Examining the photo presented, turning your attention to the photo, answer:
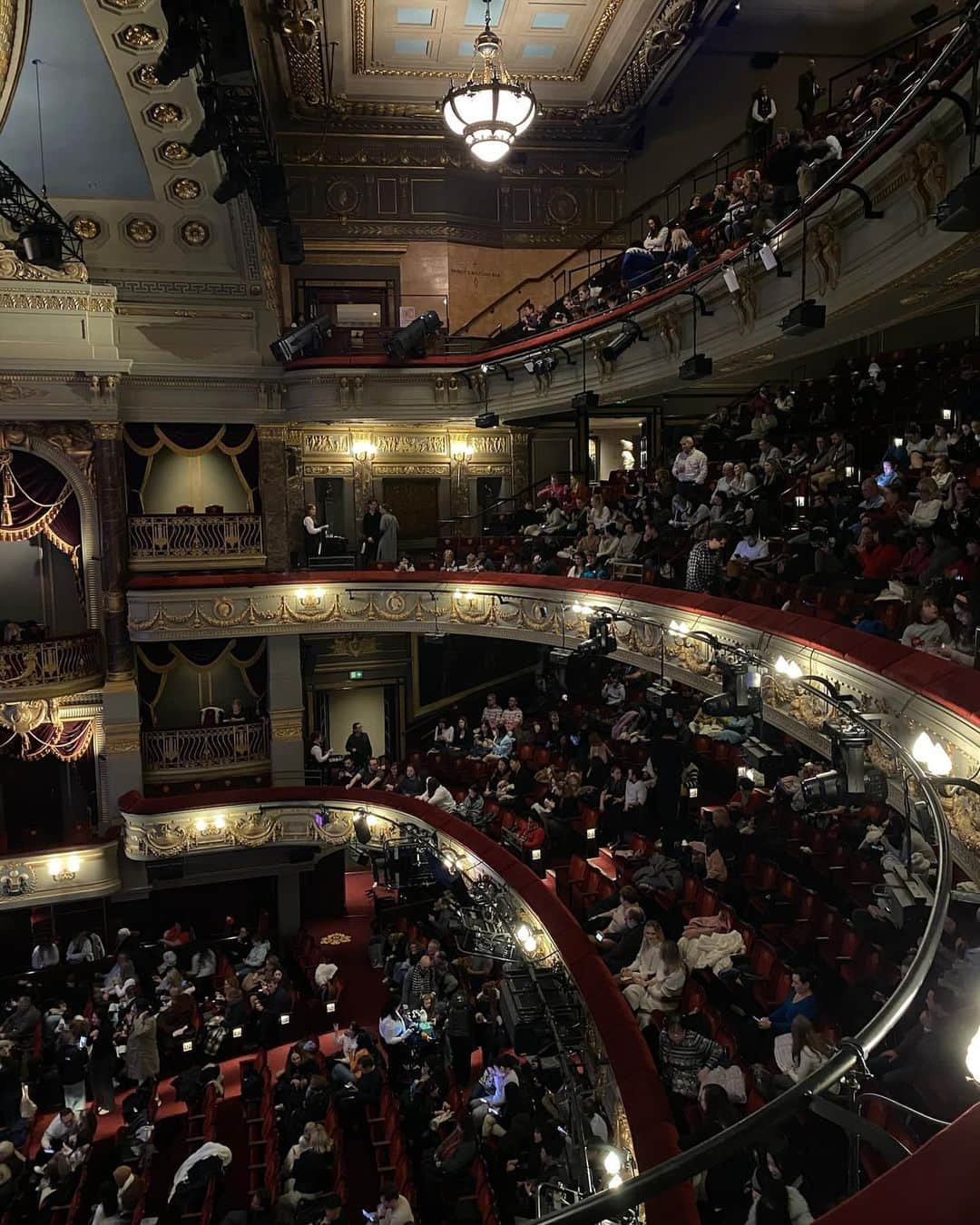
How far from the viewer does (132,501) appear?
15.5 meters

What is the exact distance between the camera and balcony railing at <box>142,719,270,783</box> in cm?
1510

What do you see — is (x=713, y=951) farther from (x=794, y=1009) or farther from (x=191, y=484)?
(x=191, y=484)

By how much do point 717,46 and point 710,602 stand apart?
11.2 metres

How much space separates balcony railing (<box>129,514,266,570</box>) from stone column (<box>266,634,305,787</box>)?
1556 mm

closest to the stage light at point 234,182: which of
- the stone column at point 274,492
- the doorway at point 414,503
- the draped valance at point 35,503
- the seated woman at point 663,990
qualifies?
the stone column at point 274,492

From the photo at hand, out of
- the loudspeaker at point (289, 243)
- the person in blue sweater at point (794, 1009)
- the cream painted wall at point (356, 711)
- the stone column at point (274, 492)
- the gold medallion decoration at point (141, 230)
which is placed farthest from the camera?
the cream painted wall at point (356, 711)

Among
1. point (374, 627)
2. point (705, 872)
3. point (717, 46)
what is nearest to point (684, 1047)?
Result: point (705, 872)

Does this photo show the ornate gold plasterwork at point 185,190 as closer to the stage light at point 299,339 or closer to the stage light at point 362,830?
the stage light at point 299,339

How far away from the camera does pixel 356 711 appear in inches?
680

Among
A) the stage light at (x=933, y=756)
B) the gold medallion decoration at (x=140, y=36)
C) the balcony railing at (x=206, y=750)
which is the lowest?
the balcony railing at (x=206, y=750)

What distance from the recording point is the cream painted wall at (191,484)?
51.9 feet

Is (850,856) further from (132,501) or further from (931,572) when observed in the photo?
(132,501)

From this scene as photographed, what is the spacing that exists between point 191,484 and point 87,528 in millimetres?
1990

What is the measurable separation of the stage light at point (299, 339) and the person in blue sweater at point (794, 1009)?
39.4ft
